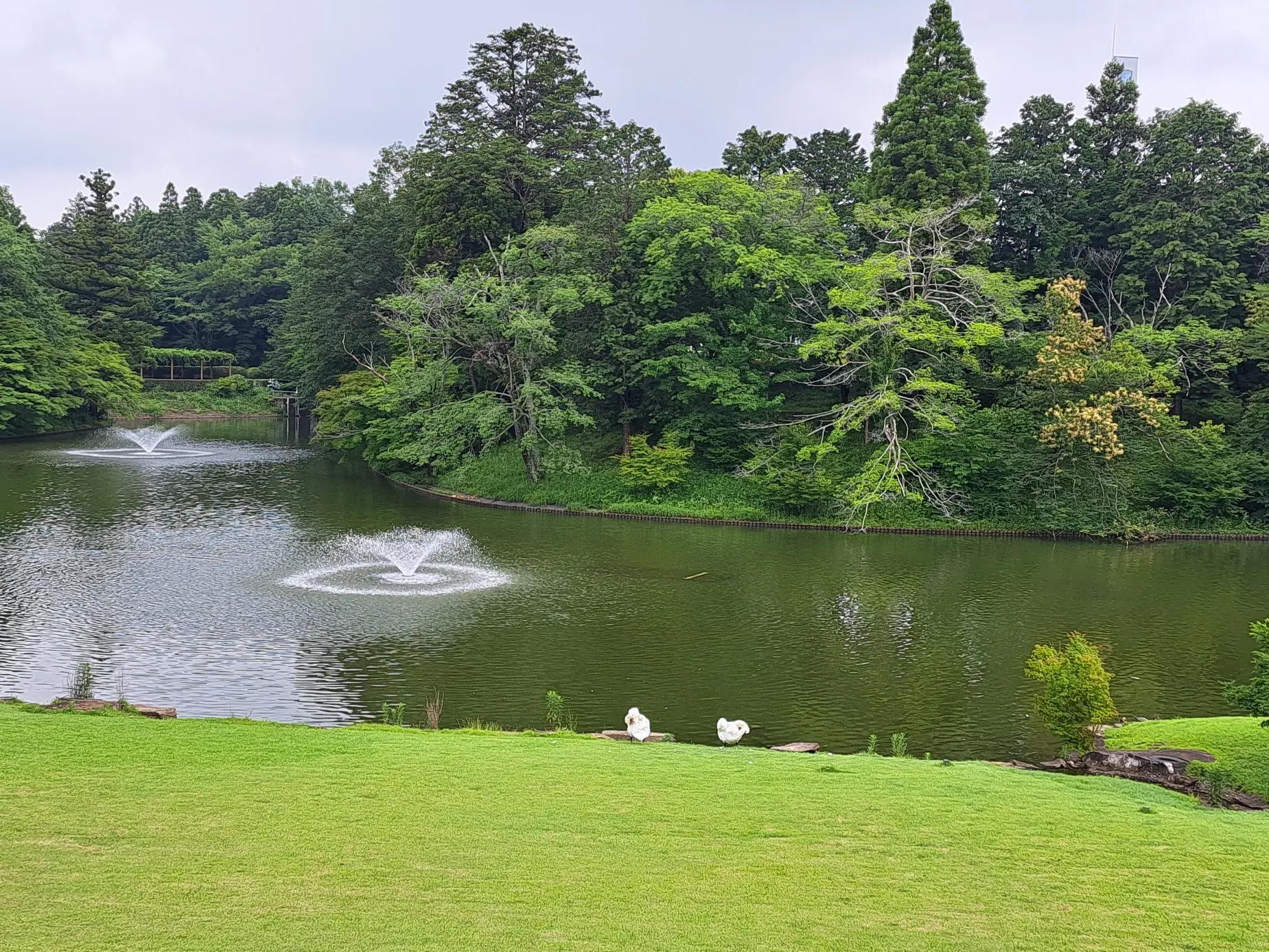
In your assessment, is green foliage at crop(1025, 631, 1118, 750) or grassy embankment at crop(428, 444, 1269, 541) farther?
grassy embankment at crop(428, 444, 1269, 541)

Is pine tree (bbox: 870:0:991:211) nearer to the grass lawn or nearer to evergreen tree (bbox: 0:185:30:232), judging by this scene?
the grass lawn

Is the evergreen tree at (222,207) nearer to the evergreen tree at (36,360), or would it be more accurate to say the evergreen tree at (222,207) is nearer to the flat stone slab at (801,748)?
the evergreen tree at (36,360)

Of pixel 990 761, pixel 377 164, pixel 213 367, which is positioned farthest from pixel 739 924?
pixel 213 367

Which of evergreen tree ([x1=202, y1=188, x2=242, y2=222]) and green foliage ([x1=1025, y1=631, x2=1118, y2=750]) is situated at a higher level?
evergreen tree ([x1=202, y1=188, x2=242, y2=222])

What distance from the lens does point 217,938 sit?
219 inches

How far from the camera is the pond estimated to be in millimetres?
14578

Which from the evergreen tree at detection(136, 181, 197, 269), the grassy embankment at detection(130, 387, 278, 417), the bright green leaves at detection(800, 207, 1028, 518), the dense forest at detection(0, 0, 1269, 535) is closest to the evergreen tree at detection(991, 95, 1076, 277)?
the dense forest at detection(0, 0, 1269, 535)

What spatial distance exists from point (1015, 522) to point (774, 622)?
1356cm

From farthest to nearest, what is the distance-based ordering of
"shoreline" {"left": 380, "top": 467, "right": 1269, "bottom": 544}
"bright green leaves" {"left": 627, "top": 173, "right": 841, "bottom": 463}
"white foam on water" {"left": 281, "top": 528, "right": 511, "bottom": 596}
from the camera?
"bright green leaves" {"left": 627, "top": 173, "right": 841, "bottom": 463}, "shoreline" {"left": 380, "top": 467, "right": 1269, "bottom": 544}, "white foam on water" {"left": 281, "top": 528, "right": 511, "bottom": 596}

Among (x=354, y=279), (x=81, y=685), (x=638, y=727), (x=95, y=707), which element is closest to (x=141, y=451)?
(x=354, y=279)

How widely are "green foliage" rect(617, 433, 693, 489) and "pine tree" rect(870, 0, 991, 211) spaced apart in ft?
36.0

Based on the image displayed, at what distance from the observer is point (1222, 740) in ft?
39.0

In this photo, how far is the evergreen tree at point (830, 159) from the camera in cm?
4534

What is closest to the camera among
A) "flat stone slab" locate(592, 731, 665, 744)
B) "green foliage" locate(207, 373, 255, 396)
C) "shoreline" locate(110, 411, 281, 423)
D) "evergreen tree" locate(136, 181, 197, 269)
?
"flat stone slab" locate(592, 731, 665, 744)
